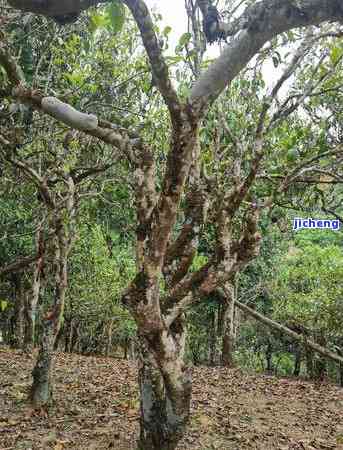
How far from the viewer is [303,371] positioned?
864 inches

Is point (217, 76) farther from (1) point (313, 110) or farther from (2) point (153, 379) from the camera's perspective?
(1) point (313, 110)

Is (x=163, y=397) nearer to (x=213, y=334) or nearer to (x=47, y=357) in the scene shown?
(x=47, y=357)

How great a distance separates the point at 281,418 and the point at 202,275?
4036 mm

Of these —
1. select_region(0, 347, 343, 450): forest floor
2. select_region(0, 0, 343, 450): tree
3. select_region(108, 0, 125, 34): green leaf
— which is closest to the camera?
select_region(108, 0, 125, 34): green leaf

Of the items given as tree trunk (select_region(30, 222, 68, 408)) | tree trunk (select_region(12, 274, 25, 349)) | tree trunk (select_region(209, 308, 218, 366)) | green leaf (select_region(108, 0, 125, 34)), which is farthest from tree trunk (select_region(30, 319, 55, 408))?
tree trunk (select_region(209, 308, 218, 366))

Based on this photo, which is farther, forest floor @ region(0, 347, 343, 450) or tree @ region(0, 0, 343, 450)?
forest floor @ region(0, 347, 343, 450)

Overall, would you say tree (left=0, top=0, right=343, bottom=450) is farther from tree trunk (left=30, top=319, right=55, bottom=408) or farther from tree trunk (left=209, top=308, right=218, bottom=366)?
tree trunk (left=209, top=308, right=218, bottom=366)

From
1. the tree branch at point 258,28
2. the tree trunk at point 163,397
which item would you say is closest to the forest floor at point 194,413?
the tree trunk at point 163,397

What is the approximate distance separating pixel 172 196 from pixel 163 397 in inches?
79.7

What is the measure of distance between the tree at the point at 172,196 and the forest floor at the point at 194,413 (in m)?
1.36

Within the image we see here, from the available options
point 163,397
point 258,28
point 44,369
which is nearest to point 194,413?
point 44,369

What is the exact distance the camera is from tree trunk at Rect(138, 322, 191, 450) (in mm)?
4805

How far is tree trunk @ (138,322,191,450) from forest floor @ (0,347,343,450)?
0.94 metres

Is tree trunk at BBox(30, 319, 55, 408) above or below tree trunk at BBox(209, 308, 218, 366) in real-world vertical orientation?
below
